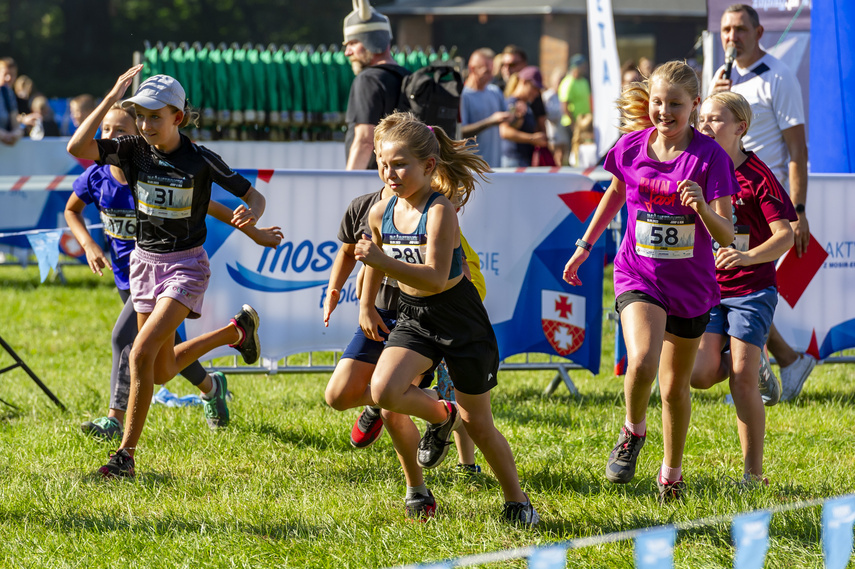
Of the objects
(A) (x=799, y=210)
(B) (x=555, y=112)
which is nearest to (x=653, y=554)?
(A) (x=799, y=210)

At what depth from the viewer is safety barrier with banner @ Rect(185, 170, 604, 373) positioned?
6.47 meters

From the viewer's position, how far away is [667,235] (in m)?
4.25

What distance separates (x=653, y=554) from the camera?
219 cm

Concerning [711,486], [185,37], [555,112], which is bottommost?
[711,486]

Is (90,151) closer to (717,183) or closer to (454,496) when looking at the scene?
(454,496)

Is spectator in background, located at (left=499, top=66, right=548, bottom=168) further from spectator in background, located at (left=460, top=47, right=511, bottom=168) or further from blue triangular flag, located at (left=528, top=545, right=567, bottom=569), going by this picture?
blue triangular flag, located at (left=528, top=545, right=567, bottom=569)

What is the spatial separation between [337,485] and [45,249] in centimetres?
276

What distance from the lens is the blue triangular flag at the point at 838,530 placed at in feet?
8.22

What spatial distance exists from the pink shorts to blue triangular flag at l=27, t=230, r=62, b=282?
1345 millimetres

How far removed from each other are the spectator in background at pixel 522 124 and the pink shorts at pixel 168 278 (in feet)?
24.6

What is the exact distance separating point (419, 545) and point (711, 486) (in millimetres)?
Answer: 1522

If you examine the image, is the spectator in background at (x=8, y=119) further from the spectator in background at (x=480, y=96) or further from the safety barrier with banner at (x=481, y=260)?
the safety barrier with banner at (x=481, y=260)

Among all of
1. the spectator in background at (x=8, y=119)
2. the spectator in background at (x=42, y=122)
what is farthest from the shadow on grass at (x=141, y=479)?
the spectator in background at (x=42, y=122)

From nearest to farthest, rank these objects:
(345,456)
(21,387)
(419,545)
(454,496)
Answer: (419,545) < (454,496) < (345,456) < (21,387)
